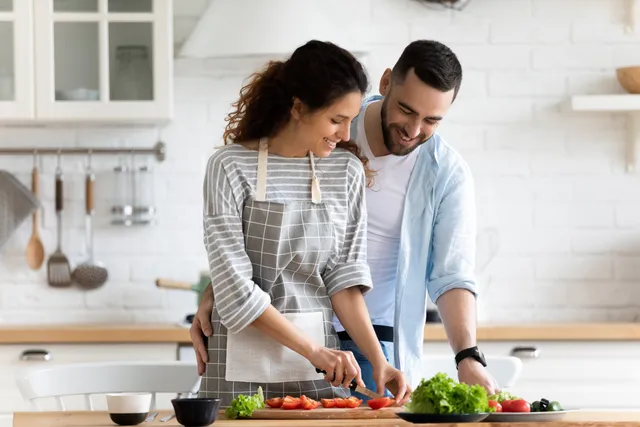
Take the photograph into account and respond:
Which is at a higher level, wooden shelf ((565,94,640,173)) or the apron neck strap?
wooden shelf ((565,94,640,173))

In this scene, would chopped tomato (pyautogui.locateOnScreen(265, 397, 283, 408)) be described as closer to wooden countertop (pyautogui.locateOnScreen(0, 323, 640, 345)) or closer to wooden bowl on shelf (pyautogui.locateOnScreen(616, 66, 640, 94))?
wooden countertop (pyautogui.locateOnScreen(0, 323, 640, 345))

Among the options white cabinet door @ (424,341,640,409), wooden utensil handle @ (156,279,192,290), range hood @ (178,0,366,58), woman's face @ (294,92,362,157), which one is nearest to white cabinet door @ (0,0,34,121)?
range hood @ (178,0,366,58)

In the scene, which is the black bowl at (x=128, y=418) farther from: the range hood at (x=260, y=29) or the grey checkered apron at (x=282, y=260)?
the range hood at (x=260, y=29)

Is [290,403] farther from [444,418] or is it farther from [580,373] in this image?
[580,373]

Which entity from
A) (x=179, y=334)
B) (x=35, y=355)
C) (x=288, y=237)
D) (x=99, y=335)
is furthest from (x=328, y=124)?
(x=35, y=355)

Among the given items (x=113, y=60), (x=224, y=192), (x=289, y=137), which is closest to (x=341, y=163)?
(x=289, y=137)

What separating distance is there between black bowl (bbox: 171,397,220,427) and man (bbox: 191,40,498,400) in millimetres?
672

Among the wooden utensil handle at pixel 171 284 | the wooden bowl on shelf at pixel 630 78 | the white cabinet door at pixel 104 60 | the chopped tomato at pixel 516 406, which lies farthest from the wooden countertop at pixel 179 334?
the chopped tomato at pixel 516 406

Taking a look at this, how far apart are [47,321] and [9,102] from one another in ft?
2.77

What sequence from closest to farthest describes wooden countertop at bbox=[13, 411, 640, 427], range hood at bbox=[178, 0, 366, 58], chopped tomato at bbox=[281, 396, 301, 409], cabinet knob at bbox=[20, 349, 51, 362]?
wooden countertop at bbox=[13, 411, 640, 427] < chopped tomato at bbox=[281, 396, 301, 409] < cabinet knob at bbox=[20, 349, 51, 362] < range hood at bbox=[178, 0, 366, 58]

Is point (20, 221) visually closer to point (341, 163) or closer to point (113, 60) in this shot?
point (113, 60)

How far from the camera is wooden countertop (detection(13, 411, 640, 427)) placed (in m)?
1.58

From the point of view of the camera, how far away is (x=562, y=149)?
4090 millimetres

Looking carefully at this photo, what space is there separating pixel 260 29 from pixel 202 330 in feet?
5.56
